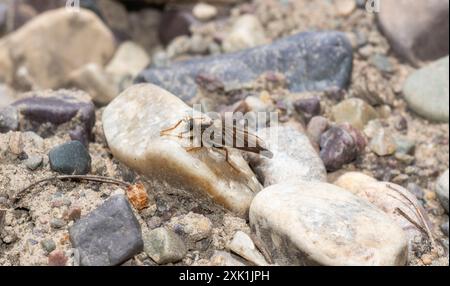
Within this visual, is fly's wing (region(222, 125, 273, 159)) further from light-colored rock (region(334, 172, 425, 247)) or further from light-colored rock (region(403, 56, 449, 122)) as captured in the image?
light-colored rock (region(403, 56, 449, 122))

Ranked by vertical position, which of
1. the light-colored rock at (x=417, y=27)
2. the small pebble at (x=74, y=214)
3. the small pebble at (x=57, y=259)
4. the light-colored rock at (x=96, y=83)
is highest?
the light-colored rock at (x=417, y=27)

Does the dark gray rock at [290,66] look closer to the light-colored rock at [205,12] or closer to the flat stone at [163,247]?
the light-colored rock at [205,12]

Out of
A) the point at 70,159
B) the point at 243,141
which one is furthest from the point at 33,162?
the point at 243,141

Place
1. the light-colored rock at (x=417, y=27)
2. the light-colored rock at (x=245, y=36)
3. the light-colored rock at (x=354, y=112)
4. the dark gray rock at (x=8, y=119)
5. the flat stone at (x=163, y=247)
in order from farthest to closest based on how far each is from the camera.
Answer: the light-colored rock at (x=245, y=36)
the light-colored rock at (x=417, y=27)
the light-colored rock at (x=354, y=112)
the dark gray rock at (x=8, y=119)
the flat stone at (x=163, y=247)

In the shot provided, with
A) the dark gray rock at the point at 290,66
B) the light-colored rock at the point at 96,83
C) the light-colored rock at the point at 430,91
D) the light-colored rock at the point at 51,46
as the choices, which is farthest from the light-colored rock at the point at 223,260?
the light-colored rock at the point at 51,46

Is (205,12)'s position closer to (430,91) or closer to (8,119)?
(430,91)

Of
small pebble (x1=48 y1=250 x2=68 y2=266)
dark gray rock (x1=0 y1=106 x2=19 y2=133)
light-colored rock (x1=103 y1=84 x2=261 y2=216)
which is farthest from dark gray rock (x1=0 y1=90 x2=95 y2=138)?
small pebble (x1=48 y1=250 x2=68 y2=266)

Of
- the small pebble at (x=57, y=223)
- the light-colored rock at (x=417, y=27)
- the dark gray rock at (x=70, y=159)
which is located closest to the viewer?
the small pebble at (x=57, y=223)

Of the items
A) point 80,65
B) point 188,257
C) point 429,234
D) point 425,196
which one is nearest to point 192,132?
point 188,257
